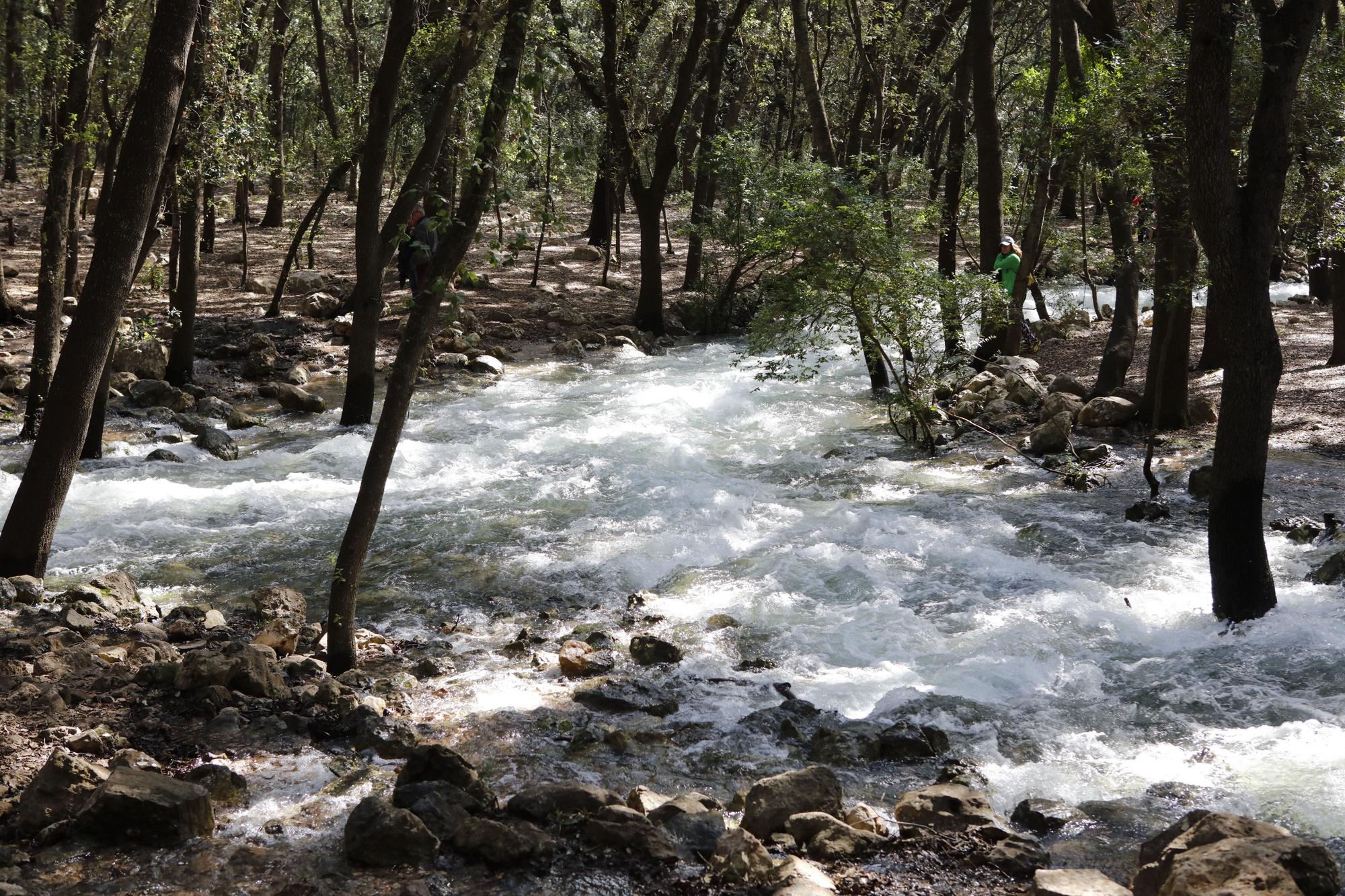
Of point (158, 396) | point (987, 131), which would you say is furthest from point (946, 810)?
point (987, 131)

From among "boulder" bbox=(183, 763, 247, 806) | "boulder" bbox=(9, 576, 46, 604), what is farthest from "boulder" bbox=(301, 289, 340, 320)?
"boulder" bbox=(183, 763, 247, 806)

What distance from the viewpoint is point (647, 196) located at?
20641 mm

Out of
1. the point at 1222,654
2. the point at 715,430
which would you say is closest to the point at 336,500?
the point at 715,430

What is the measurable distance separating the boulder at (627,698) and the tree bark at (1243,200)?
147 inches

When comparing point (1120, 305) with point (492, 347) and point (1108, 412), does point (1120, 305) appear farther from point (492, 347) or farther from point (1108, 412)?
point (492, 347)

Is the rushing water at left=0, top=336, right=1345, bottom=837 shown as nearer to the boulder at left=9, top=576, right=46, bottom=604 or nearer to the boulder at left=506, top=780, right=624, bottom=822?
the boulder at left=9, top=576, right=46, bottom=604

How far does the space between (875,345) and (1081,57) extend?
18.3 ft

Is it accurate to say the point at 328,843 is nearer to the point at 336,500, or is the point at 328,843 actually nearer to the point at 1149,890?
the point at 1149,890

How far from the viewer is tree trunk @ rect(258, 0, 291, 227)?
74.1 ft

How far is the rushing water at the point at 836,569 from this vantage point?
20.0ft

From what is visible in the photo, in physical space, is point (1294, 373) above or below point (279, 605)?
above

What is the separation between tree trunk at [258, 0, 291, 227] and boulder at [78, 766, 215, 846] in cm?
1553

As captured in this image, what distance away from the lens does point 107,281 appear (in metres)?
6.75

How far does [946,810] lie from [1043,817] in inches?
18.6
